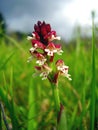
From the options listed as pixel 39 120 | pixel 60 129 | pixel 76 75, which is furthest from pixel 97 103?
pixel 76 75

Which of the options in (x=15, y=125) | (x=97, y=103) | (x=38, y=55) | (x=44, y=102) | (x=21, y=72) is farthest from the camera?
(x=21, y=72)

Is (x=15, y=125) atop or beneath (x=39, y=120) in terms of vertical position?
beneath

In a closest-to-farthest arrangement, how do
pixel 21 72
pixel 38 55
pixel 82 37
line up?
pixel 38 55, pixel 21 72, pixel 82 37

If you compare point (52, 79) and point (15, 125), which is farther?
point (15, 125)

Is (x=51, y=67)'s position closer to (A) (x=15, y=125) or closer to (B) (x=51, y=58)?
(B) (x=51, y=58)

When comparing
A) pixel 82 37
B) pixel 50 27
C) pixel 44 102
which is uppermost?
pixel 82 37

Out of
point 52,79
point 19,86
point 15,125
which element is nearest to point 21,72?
point 19,86
